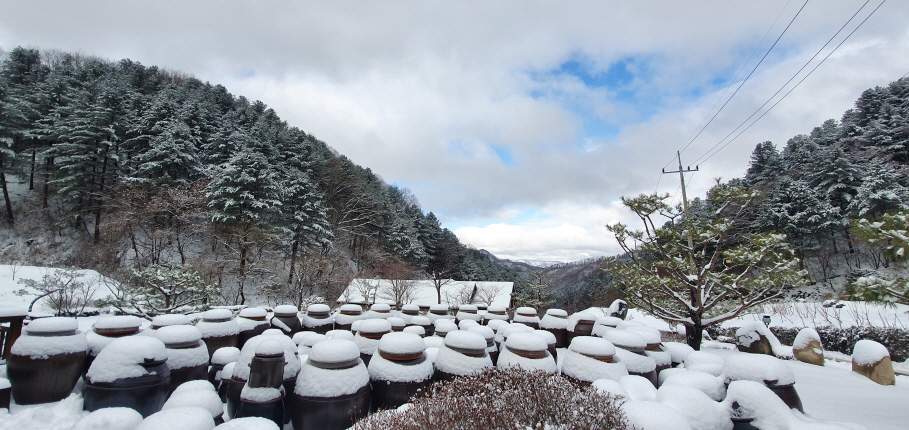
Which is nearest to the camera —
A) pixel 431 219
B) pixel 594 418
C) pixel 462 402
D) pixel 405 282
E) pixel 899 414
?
pixel 594 418

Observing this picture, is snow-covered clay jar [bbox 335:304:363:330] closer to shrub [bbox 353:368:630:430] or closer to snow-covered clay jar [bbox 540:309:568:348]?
snow-covered clay jar [bbox 540:309:568:348]

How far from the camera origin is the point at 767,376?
3.52m

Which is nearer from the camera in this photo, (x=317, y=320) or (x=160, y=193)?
(x=317, y=320)

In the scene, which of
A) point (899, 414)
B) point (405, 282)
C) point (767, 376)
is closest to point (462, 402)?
point (767, 376)

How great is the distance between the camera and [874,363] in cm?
580

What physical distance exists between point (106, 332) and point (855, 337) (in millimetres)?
14822

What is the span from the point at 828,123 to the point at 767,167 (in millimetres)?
6997

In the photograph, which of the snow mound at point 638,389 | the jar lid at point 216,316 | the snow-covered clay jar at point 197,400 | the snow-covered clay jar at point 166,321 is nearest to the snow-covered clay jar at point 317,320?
the jar lid at point 216,316

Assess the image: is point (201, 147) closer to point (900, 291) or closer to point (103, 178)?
point (103, 178)

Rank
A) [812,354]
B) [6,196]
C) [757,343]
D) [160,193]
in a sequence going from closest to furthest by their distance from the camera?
[757,343] < [812,354] < [160,193] < [6,196]

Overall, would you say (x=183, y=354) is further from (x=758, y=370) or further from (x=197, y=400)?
(x=758, y=370)

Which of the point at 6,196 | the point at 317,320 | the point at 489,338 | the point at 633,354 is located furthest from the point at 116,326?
the point at 6,196

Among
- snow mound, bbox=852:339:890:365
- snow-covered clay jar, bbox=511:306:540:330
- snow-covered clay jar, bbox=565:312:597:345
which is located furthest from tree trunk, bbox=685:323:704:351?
snow-covered clay jar, bbox=511:306:540:330

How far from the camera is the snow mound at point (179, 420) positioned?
235cm
